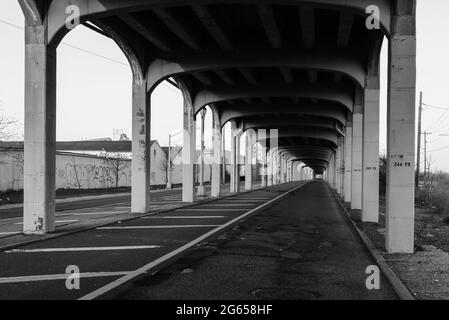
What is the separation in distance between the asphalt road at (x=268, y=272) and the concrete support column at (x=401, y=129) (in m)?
1.08

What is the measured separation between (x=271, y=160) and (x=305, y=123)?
1014 inches

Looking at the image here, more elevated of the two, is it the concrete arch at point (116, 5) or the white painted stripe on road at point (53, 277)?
the concrete arch at point (116, 5)

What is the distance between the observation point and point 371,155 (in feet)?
57.3

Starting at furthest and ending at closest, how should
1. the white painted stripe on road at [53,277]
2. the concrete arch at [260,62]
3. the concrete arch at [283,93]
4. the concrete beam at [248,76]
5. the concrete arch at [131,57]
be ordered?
1. the concrete arch at [283,93]
2. the concrete beam at [248,76]
3. the concrete arch at [260,62]
4. the concrete arch at [131,57]
5. the white painted stripe on road at [53,277]

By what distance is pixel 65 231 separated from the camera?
1280 centimetres

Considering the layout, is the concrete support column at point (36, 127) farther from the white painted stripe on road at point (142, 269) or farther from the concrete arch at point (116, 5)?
the white painted stripe on road at point (142, 269)

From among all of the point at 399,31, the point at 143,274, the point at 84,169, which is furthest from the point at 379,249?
the point at 84,169

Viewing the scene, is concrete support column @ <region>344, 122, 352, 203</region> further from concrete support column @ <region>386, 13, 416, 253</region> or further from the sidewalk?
concrete support column @ <region>386, 13, 416, 253</region>

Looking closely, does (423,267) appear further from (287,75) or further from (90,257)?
(287,75)

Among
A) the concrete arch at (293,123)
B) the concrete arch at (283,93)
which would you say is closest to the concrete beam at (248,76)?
the concrete arch at (283,93)

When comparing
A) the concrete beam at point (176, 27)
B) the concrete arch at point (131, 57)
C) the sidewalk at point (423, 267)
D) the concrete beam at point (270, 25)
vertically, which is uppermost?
the concrete beam at point (176, 27)

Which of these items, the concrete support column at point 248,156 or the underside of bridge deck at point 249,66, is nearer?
the underside of bridge deck at point 249,66

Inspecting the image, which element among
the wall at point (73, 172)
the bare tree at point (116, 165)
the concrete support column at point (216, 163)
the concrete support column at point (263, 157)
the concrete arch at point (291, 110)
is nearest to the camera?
the concrete support column at point (216, 163)

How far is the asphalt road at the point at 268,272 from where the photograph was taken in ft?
21.0
